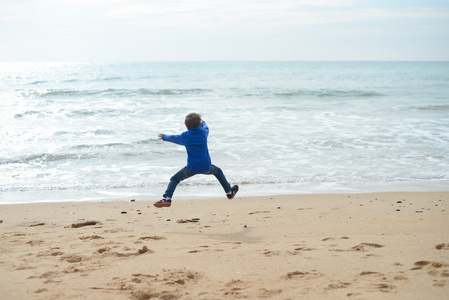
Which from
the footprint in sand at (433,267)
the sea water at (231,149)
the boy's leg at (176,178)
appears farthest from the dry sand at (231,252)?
the sea water at (231,149)

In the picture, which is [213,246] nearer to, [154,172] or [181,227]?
[181,227]

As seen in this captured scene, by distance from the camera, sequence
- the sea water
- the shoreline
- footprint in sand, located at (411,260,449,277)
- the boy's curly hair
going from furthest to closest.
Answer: the sea water → the shoreline → the boy's curly hair → footprint in sand, located at (411,260,449,277)

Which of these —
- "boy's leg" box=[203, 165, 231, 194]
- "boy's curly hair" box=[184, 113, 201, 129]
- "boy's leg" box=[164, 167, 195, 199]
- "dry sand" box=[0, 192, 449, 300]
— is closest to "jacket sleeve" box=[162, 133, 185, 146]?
"boy's curly hair" box=[184, 113, 201, 129]

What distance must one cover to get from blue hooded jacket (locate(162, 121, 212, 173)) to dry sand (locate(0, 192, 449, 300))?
2.37 feet

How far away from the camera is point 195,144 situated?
5949 mm

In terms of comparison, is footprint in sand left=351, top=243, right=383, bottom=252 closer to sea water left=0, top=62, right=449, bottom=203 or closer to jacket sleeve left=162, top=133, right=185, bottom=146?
jacket sleeve left=162, top=133, right=185, bottom=146

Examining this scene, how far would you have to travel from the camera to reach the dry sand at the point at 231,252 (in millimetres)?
3217

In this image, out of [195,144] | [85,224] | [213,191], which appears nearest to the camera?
[85,224]

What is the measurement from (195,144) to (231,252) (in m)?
2.11

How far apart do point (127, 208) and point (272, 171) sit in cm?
373

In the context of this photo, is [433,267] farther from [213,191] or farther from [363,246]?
[213,191]

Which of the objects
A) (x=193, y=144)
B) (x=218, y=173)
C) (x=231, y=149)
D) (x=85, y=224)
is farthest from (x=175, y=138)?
(x=231, y=149)

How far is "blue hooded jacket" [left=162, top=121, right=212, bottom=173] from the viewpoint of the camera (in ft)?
19.4

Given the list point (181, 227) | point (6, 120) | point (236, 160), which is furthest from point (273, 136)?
point (6, 120)
